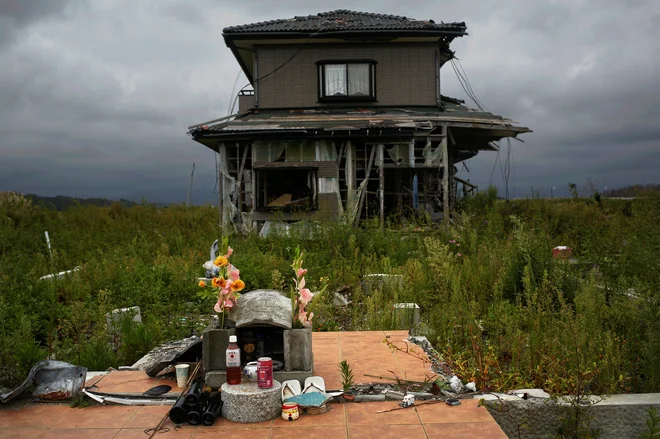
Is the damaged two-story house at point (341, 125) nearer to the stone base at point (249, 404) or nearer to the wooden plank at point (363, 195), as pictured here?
the wooden plank at point (363, 195)

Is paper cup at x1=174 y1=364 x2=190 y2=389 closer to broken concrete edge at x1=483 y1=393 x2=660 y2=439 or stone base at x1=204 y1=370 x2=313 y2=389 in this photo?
stone base at x1=204 y1=370 x2=313 y2=389

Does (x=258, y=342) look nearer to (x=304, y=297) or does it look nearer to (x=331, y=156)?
(x=304, y=297)

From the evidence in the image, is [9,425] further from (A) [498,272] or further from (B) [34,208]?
(B) [34,208]

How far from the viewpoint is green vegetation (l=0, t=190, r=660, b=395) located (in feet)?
16.8

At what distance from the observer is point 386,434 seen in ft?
12.8

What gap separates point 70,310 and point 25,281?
138 centimetres

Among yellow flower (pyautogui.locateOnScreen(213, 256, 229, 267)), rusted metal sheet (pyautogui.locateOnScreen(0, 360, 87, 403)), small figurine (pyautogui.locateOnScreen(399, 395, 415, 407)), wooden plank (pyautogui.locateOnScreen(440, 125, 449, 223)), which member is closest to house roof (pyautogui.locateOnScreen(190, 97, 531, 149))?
wooden plank (pyautogui.locateOnScreen(440, 125, 449, 223))

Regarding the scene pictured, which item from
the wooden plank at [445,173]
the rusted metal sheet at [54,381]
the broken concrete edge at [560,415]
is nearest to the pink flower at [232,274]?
the rusted metal sheet at [54,381]

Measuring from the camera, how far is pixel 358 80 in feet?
55.9

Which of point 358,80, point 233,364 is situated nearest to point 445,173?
point 358,80

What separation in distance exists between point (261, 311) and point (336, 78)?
44.1 ft

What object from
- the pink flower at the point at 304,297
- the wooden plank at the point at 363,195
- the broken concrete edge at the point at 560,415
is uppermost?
the wooden plank at the point at 363,195

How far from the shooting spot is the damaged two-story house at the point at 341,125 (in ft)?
50.2

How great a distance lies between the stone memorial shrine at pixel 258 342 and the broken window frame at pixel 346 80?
12.9 meters
